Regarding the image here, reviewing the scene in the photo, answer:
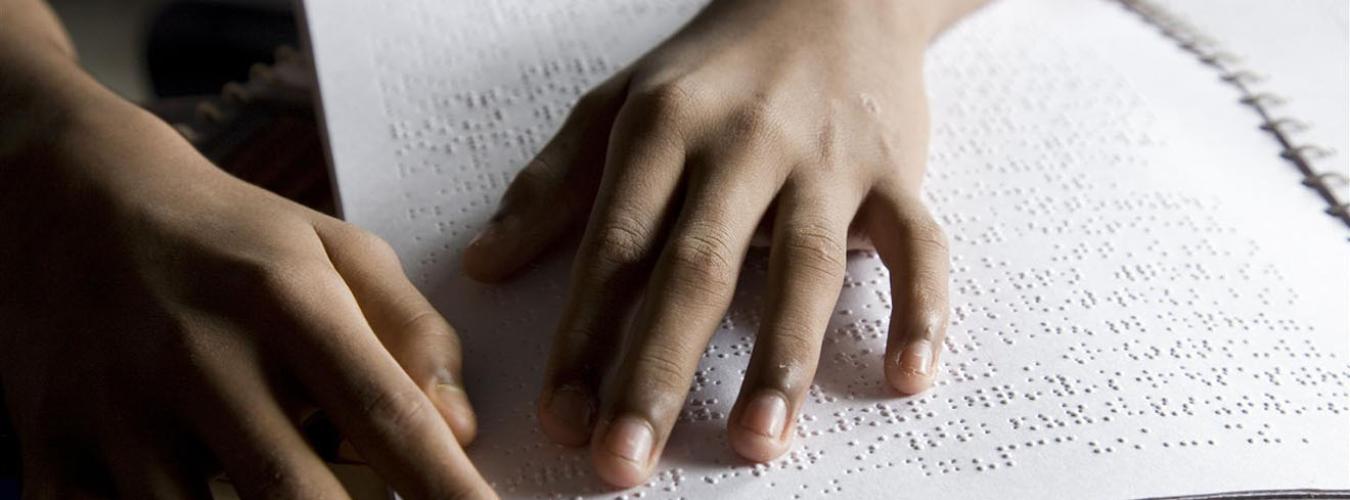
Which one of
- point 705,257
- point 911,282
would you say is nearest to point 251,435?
point 705,257

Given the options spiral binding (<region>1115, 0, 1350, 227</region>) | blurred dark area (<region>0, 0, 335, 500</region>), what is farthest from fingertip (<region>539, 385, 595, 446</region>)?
spiral binding (<region>1115, 0, 1350, 227</region>)

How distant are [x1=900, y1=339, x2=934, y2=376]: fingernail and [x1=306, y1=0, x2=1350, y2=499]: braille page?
0.01 metres

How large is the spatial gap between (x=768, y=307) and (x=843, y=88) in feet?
0.60

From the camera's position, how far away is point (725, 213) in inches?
24.2

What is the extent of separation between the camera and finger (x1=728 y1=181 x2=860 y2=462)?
545 millimetres

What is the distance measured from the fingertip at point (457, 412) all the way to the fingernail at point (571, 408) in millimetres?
41

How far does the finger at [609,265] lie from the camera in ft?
1.82

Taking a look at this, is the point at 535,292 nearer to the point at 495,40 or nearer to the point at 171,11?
the point at 495,40

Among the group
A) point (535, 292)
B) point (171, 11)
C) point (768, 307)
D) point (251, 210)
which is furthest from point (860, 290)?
point (171, 11)

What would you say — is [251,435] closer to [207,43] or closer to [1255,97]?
[1255,97]

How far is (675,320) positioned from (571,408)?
66 millimetres

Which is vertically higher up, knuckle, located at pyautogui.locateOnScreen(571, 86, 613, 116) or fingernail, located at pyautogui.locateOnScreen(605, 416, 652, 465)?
knuckle, located at pyautogui.locateOnScreen(571, 86, 613, 116)

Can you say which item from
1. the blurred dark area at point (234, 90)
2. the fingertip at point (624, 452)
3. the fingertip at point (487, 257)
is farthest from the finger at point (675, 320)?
the blurred dark area at point (234, 90)

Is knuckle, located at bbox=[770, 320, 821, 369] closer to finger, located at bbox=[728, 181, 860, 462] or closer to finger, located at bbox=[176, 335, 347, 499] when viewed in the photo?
finger, located at bbox=[728, 181, 860, 462]
